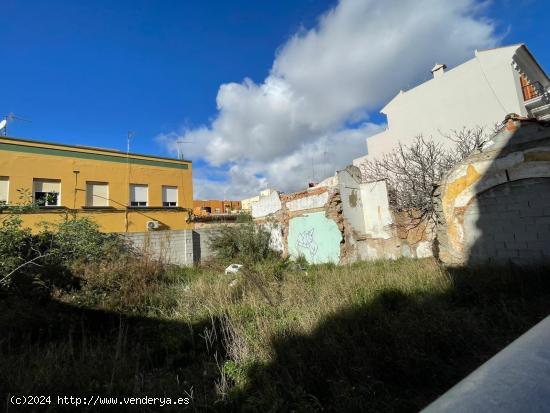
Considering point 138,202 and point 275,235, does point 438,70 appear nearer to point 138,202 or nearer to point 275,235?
point 275,235

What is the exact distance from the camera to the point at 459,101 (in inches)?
721

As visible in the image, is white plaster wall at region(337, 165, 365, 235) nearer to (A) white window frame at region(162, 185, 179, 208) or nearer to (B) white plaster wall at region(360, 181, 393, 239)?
(B) white plaster wall at region(360, 181, 393, 239)

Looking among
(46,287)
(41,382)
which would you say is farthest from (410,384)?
(46,287)

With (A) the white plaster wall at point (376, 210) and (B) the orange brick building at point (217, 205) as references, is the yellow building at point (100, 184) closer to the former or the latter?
(A) the white plaster wall at point (376, 210)

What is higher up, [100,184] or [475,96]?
[475,96]

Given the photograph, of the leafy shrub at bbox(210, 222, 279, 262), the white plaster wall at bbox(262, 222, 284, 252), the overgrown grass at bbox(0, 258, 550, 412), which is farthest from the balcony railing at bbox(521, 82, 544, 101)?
the leafy shrub at bbox(210, 222, 279, 262)

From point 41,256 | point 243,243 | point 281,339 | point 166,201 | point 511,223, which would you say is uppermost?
point 166,201

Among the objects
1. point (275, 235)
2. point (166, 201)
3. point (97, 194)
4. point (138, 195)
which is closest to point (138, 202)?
point (138, 195)

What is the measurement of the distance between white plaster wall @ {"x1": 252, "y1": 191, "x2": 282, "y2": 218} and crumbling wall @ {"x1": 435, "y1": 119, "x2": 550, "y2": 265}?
7.71 meters

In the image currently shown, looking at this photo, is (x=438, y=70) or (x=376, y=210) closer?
(x=376, y=210)

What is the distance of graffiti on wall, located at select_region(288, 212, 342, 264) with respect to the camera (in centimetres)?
1138

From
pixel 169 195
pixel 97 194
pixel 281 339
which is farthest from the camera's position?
pixel 169 195

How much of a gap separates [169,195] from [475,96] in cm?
1903

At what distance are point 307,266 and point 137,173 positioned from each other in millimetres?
11826
